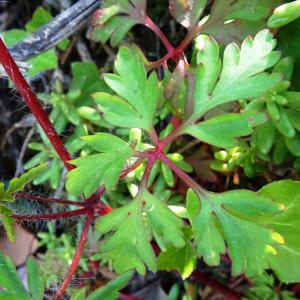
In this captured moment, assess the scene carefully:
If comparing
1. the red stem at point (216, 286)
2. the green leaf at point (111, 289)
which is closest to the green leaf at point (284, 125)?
the green leaf at point (111, 289)

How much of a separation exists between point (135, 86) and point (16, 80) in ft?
1.06

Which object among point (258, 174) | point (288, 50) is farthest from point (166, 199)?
point (288, 50)

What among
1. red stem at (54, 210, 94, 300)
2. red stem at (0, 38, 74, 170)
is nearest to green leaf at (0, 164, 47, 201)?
red stem at (0, 38, 74, 170)

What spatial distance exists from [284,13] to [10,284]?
991 millimetres

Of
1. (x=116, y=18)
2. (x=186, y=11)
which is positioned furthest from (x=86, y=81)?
(x=186, y=11)

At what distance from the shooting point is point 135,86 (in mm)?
1379

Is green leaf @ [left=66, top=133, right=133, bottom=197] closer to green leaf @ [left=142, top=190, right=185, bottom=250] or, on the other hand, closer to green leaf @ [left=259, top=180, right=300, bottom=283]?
green leaf @ [left=142, top=190, right=185, bottom=250]

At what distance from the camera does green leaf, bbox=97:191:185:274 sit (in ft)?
4.46

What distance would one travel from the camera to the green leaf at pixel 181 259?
5.61 ft

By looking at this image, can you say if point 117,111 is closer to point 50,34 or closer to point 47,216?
point 47,216

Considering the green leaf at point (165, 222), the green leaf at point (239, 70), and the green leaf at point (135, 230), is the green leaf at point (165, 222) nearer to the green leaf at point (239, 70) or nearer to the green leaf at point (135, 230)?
the green leaf at point (135, 230)

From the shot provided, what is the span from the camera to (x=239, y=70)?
1.34m

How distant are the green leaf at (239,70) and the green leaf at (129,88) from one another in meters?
0.12

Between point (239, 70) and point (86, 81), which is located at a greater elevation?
point (239, 70)
